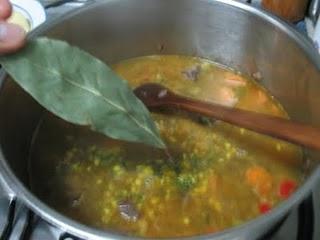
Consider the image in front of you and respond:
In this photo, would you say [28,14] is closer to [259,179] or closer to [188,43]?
[188,43]

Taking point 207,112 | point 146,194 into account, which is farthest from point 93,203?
point 207,112

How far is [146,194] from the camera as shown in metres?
0.81

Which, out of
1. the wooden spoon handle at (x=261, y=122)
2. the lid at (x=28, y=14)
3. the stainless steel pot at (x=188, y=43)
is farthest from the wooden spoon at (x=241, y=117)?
the lid at (x=28, y=14)

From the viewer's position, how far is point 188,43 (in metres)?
1.01

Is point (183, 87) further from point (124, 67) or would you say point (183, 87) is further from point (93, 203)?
point (93, 203)

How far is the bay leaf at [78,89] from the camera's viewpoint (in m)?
0.64

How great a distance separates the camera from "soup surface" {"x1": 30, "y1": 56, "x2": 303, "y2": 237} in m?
0.79

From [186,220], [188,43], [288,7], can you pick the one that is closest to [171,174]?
[186,220]

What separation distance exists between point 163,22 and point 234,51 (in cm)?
15

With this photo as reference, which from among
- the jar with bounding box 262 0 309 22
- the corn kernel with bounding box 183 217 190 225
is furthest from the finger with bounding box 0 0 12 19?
the jar with bounding box 262 0 309 22

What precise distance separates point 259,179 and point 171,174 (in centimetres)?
14

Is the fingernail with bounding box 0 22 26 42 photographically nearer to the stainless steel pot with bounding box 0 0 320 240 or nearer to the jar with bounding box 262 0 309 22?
the stainless steel pot with bounding box 0 0 320 240

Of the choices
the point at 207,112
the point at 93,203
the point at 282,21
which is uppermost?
the point at 282,21

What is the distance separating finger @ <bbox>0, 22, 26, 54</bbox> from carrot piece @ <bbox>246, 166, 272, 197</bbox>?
427mm
